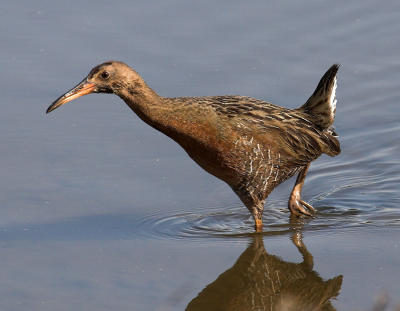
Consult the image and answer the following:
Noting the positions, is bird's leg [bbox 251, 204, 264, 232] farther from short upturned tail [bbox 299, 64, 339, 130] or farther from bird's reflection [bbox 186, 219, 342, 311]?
short upturned tail [bbox 299, 64, 339, 130]

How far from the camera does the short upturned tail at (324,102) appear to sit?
9.12m

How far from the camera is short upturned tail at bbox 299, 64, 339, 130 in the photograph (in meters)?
9.12

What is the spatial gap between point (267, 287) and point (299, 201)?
5.62 ft

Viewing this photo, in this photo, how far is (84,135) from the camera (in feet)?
32.9

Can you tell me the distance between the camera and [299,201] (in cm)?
912

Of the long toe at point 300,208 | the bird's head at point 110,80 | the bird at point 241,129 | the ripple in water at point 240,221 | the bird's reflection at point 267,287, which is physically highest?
the bird's head at point 110,80

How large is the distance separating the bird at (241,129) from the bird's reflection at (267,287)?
755mm

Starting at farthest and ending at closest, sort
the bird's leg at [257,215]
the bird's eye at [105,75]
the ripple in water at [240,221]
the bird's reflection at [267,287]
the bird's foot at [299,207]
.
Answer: the bird's foot at [299,207]
the bird's leg at [257,215]
the ripple in water at [240,221]
the bird's eye at [105,75]
the bird's reflection at [267,287]

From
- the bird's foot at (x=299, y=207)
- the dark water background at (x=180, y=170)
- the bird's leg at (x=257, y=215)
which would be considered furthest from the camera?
the bird's foot at (x=299, y=207)

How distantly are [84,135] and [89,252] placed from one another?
7.19ft

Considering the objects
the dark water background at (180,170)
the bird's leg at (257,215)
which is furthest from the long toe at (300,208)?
the bird's leg at (257,215)

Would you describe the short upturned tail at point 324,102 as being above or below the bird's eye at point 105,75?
below

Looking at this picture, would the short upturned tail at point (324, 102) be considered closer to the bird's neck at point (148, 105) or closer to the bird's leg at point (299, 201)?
the bird's leg at point (299, 201)

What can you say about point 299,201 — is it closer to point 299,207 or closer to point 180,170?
point 299,207
